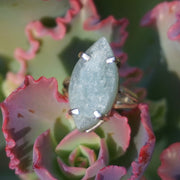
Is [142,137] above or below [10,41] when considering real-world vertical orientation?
below

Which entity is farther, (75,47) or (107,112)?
(75,47)

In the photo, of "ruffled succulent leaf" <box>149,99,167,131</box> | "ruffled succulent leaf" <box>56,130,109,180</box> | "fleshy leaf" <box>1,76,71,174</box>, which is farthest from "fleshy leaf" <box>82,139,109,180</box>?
"ruffled succulent leaf" <box>149,99,167,131</box>

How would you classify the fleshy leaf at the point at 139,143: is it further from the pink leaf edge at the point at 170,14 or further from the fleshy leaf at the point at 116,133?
the pink leaf edge at the point at 170,14

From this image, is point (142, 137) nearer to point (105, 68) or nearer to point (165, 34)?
point (105, 68)

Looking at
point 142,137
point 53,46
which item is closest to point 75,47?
point 53,46

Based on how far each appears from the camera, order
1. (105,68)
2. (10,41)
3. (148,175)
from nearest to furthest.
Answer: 1. (105,68)
2. (148,175)
3. (10,41)

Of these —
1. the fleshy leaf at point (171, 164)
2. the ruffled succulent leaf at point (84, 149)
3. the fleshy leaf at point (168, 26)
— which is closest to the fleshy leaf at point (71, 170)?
the ruffled succulent leaf at point (84, 149)

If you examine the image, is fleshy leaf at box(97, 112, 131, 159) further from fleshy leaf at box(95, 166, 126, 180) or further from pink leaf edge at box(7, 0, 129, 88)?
pink leaf edge at box(7, 0, 129, 88)

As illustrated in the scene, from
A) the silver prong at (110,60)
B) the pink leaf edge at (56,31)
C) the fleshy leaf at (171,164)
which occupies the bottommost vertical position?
the fleshy leaf at (171,164)
